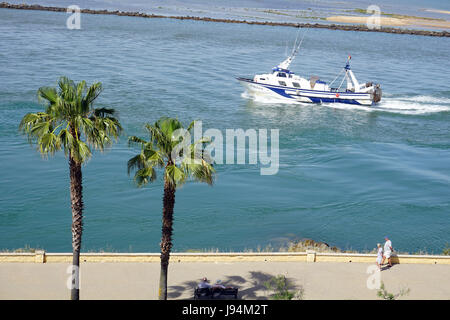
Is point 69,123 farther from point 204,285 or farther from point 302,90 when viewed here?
point 302,90

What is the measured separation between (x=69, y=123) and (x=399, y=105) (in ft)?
162

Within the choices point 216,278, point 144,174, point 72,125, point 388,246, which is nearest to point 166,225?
point 144,174

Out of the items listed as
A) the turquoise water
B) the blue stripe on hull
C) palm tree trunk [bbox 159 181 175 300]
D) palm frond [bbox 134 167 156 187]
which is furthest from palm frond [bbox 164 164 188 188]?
the blue stripe on hull

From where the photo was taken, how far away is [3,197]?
3381cm

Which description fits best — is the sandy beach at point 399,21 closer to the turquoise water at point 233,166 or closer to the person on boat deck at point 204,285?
the turquoise water at point 233,166

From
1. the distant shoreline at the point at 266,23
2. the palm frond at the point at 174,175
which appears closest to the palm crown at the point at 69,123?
the palm frond at the point at 174,175

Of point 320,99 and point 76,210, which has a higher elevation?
point 320,99

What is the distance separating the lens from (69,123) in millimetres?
16531

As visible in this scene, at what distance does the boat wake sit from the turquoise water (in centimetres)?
24

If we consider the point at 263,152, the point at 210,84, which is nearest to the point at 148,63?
the point at 210,84

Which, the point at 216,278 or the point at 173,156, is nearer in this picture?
the point at 173,156

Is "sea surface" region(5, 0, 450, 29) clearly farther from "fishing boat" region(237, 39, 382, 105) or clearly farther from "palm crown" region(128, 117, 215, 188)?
"palm crown" region(128, 117, 215, 188)

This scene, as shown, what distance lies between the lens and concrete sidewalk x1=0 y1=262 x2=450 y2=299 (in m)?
19.0

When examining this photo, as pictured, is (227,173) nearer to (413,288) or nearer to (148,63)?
(413,288)
